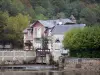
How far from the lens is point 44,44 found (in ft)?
297

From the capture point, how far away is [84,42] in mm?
77625

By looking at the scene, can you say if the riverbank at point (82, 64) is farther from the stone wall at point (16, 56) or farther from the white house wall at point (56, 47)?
the stone wall at point (16, 56)

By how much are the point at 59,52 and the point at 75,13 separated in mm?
51233

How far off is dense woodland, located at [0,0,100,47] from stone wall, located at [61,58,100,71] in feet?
74.8

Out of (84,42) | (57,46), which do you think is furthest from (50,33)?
(84,42)

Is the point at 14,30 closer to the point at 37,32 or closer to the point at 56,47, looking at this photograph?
the point at 37,32

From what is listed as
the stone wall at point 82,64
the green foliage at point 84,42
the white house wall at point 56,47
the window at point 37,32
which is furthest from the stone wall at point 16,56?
the stone wall at point 82,64

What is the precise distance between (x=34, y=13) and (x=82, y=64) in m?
60.6

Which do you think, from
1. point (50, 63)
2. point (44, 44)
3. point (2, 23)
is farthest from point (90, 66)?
point (2, 23)

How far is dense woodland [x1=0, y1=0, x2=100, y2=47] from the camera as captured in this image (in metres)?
100

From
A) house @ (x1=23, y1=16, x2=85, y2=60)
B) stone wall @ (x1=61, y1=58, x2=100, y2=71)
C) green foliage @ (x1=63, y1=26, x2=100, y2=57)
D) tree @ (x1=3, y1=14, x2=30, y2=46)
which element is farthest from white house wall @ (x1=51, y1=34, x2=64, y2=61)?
tree @ (x1=3, y1=14, x2=30, y2=46)

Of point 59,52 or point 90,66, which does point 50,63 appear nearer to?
point 59,52

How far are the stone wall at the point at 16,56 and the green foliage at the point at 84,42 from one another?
760cm

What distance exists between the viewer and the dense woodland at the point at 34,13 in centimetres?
10019
